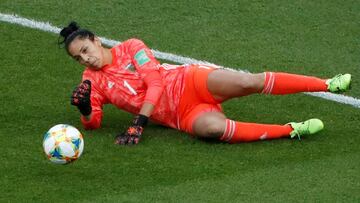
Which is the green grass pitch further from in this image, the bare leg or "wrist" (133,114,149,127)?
the bare leg

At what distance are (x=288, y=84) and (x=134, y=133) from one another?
3.84 feet

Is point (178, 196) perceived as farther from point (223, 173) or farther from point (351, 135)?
point (351, 135)

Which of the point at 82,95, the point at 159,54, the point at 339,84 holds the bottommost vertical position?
the point at 82,95

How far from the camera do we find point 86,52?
7789 millimetres

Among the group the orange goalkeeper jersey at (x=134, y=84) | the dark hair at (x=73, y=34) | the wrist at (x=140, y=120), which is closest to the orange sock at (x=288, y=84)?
the orange goalkeeper jersey at (x=134, y=84)

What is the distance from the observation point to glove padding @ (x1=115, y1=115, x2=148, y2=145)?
7508 millimetres

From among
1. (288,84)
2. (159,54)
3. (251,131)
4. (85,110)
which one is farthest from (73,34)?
(159,54)

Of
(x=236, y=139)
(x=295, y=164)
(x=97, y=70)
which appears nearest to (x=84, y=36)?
(x=97, y=70)

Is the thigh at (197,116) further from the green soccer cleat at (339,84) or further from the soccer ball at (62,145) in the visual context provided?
the soccer ball at (62,145)

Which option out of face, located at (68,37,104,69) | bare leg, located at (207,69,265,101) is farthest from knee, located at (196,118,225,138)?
face, located at (68,37,104,69)

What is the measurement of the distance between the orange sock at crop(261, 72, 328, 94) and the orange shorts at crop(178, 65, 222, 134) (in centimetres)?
41

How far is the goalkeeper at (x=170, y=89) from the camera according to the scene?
7.58 m

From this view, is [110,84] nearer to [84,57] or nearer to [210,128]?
[84,57]

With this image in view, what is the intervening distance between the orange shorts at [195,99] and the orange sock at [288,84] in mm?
406
